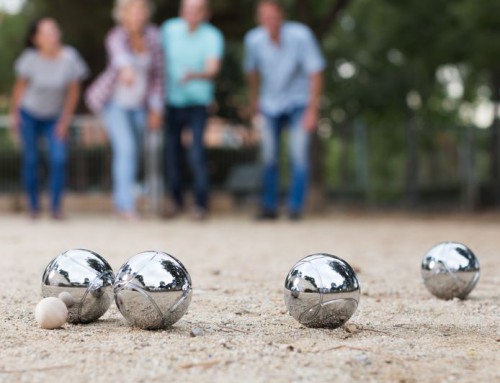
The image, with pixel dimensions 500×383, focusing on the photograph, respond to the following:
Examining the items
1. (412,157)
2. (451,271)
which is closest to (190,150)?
(451,271)

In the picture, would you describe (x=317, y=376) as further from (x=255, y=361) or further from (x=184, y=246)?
(x=184, y=246)

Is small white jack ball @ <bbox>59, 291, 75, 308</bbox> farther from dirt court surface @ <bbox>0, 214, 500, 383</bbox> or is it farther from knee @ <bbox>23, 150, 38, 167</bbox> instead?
knee @ <bbox>23, 150, 38, 167</bbox>

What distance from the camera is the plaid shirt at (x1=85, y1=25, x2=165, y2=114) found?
29.4 ft

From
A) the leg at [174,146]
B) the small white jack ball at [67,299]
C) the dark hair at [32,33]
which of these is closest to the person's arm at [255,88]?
the leg at [174,146]

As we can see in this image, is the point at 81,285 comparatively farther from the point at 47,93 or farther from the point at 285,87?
the point at 47,93

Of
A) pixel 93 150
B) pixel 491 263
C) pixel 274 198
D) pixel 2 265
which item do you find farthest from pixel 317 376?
pixel 93 150

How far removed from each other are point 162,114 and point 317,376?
23.9 ft

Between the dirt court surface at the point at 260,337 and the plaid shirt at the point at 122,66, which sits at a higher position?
the plaid shirt at the point at 122,66

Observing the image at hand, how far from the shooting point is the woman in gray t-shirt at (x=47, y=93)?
9.20 metres

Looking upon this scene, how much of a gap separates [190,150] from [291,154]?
110cm

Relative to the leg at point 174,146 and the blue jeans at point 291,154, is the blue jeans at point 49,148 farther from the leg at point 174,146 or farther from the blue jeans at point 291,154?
the blue jeans at point 291,154

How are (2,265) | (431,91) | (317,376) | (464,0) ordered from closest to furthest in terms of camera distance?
1. (317,376)
2. (2,265)
3. (464,0)
4. (431,91)

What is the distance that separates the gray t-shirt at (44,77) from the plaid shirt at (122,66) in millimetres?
426

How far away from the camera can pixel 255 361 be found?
2393mm
